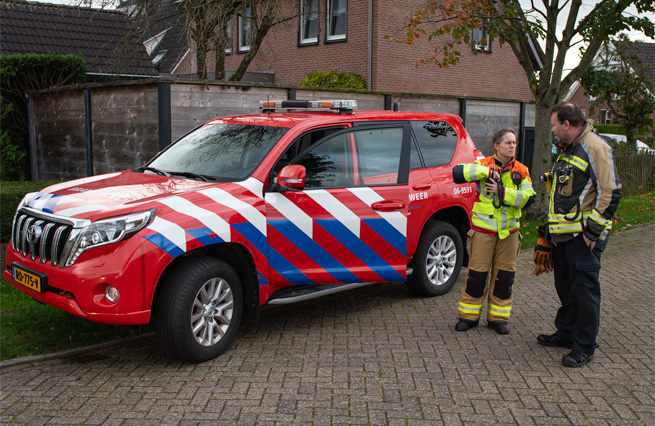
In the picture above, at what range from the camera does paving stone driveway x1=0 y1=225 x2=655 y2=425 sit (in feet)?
12.8

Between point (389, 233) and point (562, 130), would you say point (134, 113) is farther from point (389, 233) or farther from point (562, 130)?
point (562, 130)

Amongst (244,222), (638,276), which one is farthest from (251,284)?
(638,276)

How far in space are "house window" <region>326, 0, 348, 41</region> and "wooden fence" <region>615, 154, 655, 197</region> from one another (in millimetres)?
8517

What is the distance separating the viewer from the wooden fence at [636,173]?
51.0 feet

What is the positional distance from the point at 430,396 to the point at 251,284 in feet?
5.41

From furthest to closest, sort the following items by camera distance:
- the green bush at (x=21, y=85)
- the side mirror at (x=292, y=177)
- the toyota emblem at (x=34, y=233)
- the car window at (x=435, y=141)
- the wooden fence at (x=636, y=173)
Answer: the wooden fence at (x=636, y=173) < the green bush at (x=21, y=85) < the car window at (x=435, y=141) < the side mirror at (x=292, y=177) < the toyota emblem at (x=34, y=233)

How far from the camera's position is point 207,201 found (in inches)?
183

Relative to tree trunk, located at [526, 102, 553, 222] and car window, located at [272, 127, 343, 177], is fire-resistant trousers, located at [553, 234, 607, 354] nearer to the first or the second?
car window, located at [272, 127, 343, 177]

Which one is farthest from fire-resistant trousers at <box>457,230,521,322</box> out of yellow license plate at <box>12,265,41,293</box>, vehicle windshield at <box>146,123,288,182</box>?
yellow license plate at <box>12,265,41,293</box>

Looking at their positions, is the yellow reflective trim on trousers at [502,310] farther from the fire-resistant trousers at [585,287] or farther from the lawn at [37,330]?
the lawn at [37,330]

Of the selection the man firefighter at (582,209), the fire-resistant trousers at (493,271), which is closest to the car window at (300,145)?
the fire-resistant trousers at (493,271)

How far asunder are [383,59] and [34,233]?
46.9ft

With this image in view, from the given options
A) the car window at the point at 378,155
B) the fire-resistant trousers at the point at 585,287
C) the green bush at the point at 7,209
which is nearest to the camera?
the fire-resistant trousers at the point at 585,287

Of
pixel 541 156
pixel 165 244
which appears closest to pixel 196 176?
pixel 165 244
